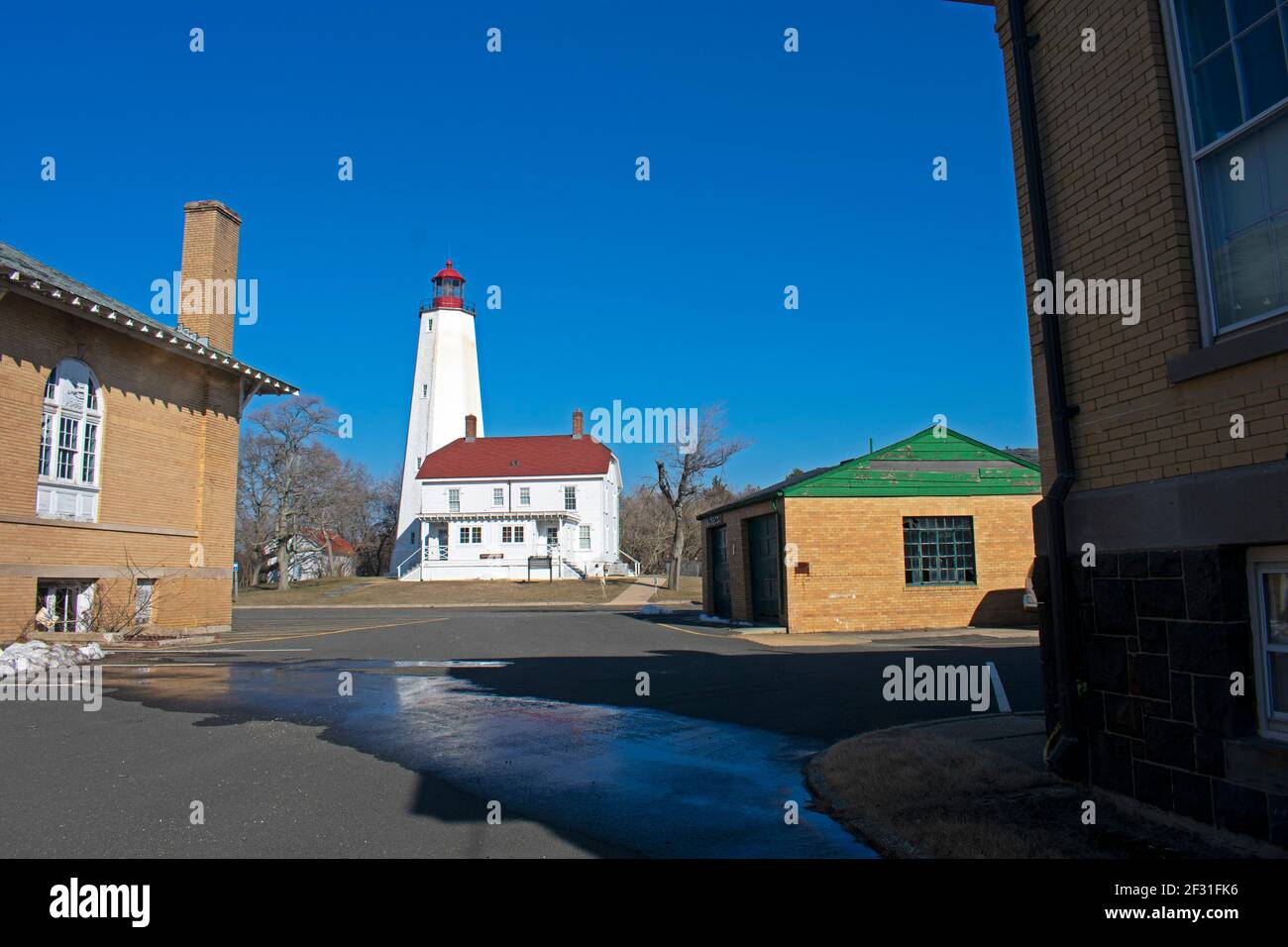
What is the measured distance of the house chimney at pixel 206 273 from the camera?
851 inches

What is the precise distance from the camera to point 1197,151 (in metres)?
5.22

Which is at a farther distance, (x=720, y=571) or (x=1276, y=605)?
(x=720, y=571)

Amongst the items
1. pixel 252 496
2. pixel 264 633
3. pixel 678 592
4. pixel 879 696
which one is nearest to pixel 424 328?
pixel 252 496

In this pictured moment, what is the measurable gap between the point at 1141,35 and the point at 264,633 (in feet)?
70.0

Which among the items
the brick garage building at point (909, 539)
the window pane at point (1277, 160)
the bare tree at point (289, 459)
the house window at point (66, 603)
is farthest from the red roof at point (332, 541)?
the window pane at point (1277, 160)

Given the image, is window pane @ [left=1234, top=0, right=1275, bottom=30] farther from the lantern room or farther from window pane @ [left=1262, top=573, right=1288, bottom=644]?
the lantern room

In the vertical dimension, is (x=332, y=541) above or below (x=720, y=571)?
above

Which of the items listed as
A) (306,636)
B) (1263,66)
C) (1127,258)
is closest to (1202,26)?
(1263,66)

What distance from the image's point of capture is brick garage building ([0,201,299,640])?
1570cm

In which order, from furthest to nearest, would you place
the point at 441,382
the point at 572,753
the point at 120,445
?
1. the point at 441,382
2. the point at 120,445
3. the point at 572,753

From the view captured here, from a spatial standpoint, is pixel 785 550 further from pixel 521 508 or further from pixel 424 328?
pixel 424 328

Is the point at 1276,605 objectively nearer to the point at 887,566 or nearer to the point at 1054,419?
the point at 1054,419

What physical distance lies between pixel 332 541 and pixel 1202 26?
79750 millimetres

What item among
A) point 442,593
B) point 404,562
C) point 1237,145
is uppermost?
point 1237,145
